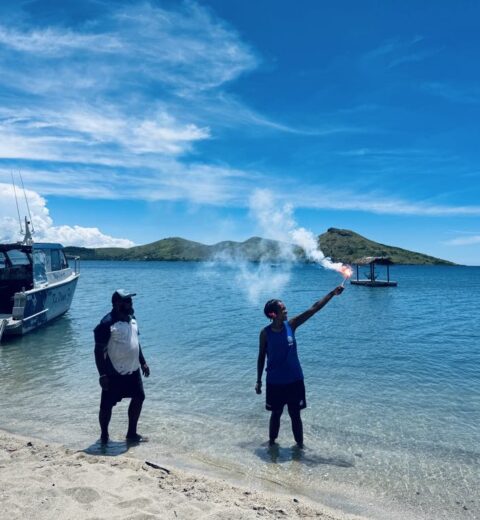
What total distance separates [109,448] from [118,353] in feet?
5.85

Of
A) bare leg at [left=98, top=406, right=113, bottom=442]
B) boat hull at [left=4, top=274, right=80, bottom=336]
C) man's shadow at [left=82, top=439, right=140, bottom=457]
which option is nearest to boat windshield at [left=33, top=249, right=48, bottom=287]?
boat hull at [left=4, top=274, right=80, bottom=336]

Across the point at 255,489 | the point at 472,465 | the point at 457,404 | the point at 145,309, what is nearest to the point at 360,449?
the point at 472,465

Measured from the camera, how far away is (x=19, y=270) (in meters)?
22.8

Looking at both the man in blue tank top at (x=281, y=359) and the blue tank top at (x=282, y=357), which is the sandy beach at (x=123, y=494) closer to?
the man in blue tank top at (x=281, y=359)

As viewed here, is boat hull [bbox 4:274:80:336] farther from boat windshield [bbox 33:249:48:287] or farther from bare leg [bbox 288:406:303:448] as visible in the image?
bare leg [bbox 288:406:303:448]

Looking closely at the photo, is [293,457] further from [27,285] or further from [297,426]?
[27,285]

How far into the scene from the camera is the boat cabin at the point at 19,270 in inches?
875

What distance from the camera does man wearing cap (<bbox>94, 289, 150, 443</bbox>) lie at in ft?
23.1

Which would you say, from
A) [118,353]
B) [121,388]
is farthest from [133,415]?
[118,353]

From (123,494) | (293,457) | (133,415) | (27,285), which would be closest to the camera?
(123,494)

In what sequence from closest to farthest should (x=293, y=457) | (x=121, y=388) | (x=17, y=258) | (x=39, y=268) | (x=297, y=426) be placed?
(x=121, y=388), (x=293, y=457), (x=297, y=426), (x=39, y=268), (x=17, y=258)

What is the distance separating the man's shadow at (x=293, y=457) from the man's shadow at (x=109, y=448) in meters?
2.23

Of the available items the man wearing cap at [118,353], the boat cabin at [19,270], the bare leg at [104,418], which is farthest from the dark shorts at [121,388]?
the boat cabin at [19,270]

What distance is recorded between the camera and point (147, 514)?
5.07 m
